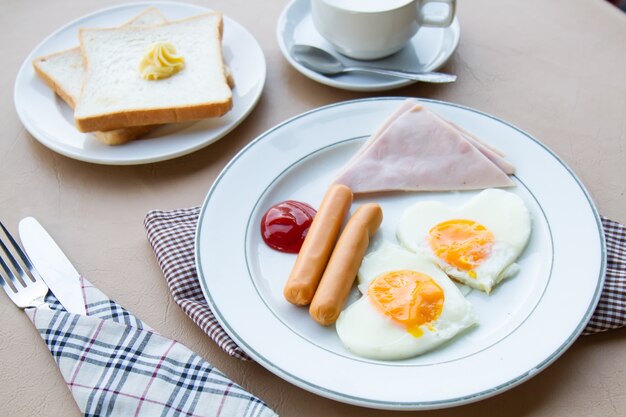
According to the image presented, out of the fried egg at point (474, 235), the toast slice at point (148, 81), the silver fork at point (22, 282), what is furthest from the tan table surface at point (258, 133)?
the fried egg at point (474, 235)

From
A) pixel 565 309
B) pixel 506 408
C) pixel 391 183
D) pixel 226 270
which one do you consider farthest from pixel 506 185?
pixel 226 270

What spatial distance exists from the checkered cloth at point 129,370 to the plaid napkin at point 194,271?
94 millimetres

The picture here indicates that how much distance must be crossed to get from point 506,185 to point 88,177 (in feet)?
4.54

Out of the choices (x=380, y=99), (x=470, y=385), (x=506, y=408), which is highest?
(x=380, y=99)

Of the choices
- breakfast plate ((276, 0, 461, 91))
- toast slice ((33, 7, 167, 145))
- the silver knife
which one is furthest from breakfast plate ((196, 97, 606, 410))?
toast slice ((33, 7, 167, 145))

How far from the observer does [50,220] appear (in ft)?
6.74

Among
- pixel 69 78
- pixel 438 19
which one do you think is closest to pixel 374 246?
pixel 438 19

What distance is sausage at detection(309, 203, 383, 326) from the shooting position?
1.60 meters

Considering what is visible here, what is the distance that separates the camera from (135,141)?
2252mm

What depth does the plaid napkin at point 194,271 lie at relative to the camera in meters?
1.65

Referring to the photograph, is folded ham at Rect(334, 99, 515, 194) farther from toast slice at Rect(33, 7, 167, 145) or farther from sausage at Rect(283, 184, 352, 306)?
toast slice at Rect(33, 7, 167, 145)

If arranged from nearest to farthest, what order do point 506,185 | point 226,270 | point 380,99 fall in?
point 226,270 → point 506,185 → point 380,99

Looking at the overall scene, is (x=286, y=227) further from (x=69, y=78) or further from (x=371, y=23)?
(x=69, y=78)

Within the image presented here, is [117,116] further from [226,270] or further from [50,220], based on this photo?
[226,270]
